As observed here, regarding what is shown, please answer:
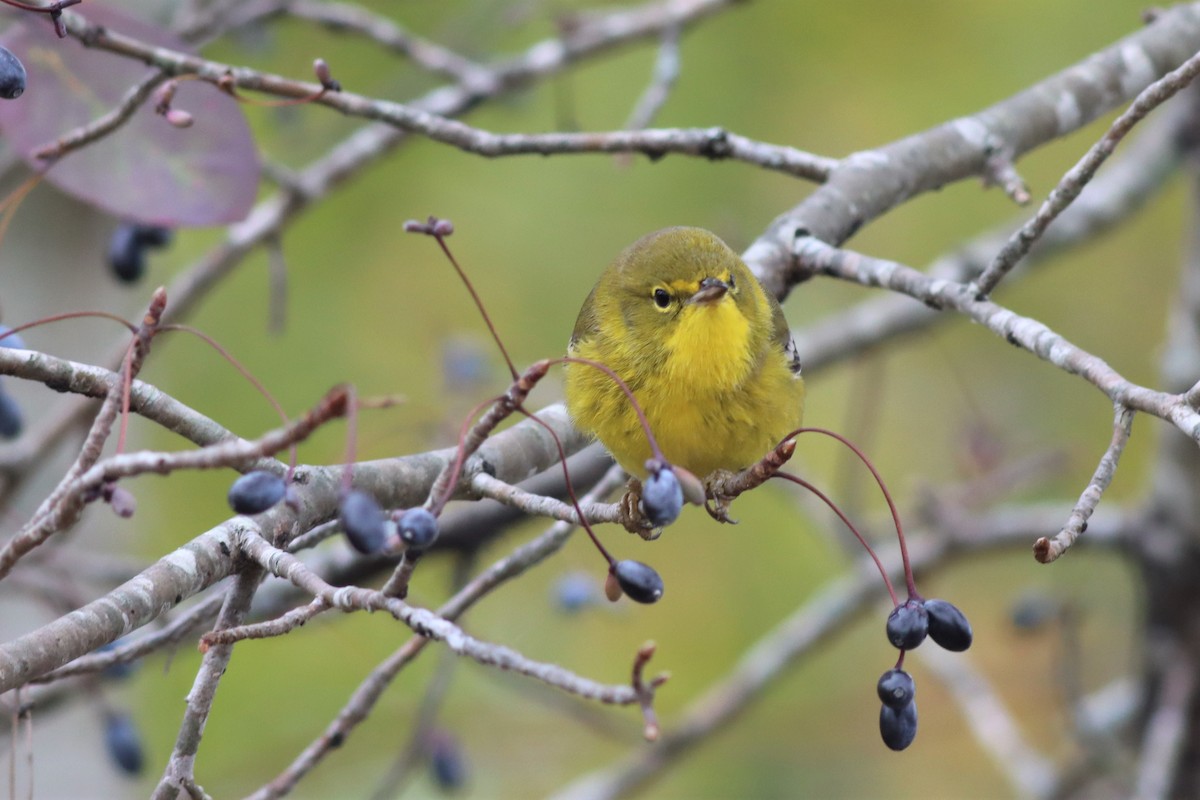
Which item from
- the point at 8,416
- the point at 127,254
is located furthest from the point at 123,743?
the point at 127,254

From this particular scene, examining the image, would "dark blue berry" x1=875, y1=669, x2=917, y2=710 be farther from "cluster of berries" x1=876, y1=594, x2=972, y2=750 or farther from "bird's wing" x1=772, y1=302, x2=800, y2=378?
"bird's wing" x1=772, y1=302, x2=800, y2=378

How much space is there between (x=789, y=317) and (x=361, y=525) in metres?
5.62

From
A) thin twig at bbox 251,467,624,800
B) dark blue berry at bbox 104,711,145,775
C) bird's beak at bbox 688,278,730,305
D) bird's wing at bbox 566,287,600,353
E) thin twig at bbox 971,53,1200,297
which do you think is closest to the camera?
thin twig at bbox 971,53,1200,297

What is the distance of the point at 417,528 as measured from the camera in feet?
5.13

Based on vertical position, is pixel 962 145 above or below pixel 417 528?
above

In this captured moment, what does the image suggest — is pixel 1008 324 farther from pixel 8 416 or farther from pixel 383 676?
pixel 8 416

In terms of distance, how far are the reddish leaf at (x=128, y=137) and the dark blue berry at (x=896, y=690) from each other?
1.71m

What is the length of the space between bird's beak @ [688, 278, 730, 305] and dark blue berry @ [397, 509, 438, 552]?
138 centimetres

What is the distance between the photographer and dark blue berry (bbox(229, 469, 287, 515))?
156 cm

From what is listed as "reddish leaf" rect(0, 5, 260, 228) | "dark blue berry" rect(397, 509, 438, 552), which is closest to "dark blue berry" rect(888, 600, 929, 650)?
"dark blue berry" rect(397, 509, 438, 552)

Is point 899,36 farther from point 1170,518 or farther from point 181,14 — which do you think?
point 181,14

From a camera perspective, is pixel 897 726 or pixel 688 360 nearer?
pixel 897 726

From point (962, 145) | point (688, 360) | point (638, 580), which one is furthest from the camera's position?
point (962, 145)

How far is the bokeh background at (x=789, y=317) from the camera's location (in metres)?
6.05
